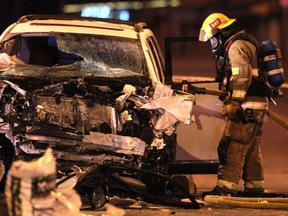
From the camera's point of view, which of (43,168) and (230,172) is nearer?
(43,168)

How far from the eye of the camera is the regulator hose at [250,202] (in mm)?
6766

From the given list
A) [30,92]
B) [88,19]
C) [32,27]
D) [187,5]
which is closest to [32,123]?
[30,92]

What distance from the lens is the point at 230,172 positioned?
7.40 metres

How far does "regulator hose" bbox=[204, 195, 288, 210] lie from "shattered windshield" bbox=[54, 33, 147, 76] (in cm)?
147

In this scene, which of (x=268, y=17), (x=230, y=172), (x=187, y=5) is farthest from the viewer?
(x=187, y=5)

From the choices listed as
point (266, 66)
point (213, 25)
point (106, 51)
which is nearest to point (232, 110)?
point (266, 66)

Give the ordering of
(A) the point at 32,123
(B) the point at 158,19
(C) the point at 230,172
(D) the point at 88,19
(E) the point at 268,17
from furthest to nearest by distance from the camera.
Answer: (B) the point at 158,19, (E) the point at 268,17, (D) the point at 88,19, (C) the point at 230,172, (A) the point at 32,123

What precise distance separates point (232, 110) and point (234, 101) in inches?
4.9

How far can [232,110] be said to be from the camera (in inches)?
286

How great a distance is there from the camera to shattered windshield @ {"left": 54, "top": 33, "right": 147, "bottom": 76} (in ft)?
24.5

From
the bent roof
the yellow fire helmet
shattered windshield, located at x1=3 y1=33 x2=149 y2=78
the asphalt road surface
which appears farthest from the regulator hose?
the bent roof

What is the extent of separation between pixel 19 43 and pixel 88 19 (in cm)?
88

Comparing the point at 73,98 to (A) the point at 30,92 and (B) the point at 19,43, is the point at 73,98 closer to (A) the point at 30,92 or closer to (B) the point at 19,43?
(A) the point at 30,92

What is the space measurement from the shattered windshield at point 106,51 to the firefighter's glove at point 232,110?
0.90 meters
